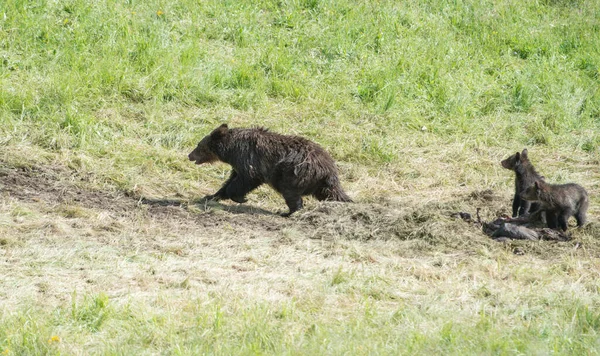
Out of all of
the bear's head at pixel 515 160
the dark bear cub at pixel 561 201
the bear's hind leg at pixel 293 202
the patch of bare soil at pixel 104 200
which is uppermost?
the bear's head at pixel 515 160

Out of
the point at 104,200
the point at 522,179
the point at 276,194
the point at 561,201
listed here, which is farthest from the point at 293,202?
the point at 561,201

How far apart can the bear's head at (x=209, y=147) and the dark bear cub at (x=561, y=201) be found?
4.12m

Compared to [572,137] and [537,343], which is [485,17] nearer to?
[572,137]

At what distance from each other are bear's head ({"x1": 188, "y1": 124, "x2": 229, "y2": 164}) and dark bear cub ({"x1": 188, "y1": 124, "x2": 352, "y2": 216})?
93mm

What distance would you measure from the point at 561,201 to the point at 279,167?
345 centimetres

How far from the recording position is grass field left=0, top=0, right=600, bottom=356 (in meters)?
6.95

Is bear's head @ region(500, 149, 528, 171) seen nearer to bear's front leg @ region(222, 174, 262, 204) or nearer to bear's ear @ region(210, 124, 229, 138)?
bear's front leg @ region(222, 174, 262, 204)

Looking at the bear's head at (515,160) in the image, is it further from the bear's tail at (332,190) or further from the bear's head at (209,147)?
the bear's head at (209,147)

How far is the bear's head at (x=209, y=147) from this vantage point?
39.1 ft

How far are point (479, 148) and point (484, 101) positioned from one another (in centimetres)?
199

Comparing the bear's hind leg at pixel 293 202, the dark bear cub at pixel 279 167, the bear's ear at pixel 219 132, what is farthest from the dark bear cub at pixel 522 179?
the bear's ear at pixel 219 132

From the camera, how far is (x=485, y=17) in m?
18.9

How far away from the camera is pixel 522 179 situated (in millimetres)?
11188

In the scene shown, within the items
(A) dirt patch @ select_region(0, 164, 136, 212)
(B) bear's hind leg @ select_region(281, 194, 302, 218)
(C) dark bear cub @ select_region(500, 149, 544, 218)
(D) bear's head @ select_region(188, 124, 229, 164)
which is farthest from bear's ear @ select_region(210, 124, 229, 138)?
(C) dark bear cub @ select_region(500, 149, 544, 218)
